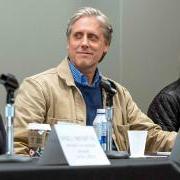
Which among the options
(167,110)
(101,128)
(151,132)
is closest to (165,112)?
(167,110)

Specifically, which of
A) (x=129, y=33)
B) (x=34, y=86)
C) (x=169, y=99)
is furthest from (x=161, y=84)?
(x=34, y=86)

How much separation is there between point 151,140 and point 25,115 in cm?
66

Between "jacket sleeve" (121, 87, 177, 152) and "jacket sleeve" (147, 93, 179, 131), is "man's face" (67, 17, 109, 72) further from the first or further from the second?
"jacket sleeve" (147, 93, 179, 131)

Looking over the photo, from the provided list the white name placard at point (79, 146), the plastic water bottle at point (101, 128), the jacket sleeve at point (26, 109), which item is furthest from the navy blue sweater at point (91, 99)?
the white name placard at point (79, 146)

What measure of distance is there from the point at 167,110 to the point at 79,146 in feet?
5.95

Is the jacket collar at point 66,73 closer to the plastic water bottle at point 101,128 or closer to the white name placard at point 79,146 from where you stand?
the plastic water bottle at point 101,128

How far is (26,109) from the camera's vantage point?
220cm

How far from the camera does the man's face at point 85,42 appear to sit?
2.53 meters

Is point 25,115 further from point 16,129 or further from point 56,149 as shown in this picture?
point 56,149

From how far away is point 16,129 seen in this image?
2131 mm

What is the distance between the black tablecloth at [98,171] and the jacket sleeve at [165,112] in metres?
1.71

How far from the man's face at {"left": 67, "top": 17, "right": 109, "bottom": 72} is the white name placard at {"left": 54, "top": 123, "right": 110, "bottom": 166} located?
51.0 inches

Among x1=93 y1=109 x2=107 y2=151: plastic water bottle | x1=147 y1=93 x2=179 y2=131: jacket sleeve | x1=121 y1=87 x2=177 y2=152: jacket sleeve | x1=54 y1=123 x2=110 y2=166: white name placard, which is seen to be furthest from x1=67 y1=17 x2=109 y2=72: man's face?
x1=54 y1=123 x2=110 y2=166: white name placard

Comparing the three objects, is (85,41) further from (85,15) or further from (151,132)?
(151,132)
